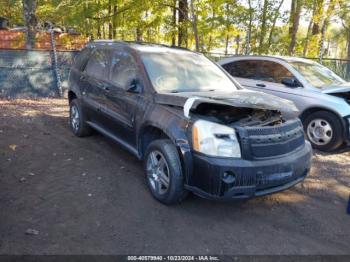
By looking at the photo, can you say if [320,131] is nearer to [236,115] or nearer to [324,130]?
[324,130]

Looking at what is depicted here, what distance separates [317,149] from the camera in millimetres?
6398

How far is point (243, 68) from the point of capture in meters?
7.67

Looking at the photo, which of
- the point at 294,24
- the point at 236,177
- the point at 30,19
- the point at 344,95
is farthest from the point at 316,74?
the point at 30,19

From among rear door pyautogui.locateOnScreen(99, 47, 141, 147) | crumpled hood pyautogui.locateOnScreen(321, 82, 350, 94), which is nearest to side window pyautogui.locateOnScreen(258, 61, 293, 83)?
crumpled hood pyautogui.locateOnScreen(321, 82, 350, 94)

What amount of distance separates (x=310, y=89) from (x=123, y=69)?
3.68 meters

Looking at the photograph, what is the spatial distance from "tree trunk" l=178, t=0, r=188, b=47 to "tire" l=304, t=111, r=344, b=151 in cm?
1021

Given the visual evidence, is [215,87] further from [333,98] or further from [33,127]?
[33,127]

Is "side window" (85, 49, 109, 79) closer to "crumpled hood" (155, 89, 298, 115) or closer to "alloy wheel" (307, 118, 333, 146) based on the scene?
"crumpled hood" (155, 89, 298, 115)

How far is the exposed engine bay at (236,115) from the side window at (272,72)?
3.20 m

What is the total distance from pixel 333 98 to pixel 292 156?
9.91 ft

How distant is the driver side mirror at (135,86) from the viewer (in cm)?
444

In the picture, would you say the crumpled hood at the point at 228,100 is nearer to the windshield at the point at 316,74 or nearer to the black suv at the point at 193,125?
the black suv at the point at 193,125

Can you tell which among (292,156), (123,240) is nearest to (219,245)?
(123,240)

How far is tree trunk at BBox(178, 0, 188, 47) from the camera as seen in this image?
50.0 feet
